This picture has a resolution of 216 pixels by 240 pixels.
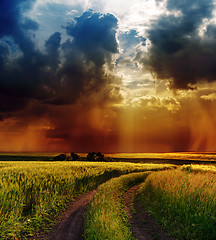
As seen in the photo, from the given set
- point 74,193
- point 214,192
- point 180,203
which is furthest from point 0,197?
point 214,192

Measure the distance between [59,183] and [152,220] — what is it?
8.60m

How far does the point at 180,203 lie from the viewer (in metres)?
12.1

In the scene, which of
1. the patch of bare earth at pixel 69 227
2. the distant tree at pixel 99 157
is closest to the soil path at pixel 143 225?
the patch of bare earth at pixel 69 227

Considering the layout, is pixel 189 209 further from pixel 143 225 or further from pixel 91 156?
pixel 91 156

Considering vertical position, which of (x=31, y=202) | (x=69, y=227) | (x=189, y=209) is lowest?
(x=69, y=227)

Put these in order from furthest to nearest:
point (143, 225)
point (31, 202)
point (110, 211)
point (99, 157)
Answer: point (99, 157), point (31, 202), point (143, 225), point (110, 211)

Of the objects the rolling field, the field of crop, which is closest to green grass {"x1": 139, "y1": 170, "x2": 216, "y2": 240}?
the rolling field

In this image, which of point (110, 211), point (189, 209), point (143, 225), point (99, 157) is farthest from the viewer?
point (99, 157)

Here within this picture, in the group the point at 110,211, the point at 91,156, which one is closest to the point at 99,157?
the point at 91,156

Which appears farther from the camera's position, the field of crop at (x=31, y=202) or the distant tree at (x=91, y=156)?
the distant tree at (x=91, y=156)

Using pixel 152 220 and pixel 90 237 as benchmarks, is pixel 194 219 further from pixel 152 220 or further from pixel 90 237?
pixel 90 237

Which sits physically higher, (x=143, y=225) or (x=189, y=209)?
(x=189, y=209)

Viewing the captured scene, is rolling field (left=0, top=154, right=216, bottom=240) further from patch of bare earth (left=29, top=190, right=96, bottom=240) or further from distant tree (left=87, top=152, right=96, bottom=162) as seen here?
distant tree (left=87, top=152, right=96, bottom=162)

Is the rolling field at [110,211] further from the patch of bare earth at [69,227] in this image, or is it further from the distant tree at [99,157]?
the distant tree at [99,157]
